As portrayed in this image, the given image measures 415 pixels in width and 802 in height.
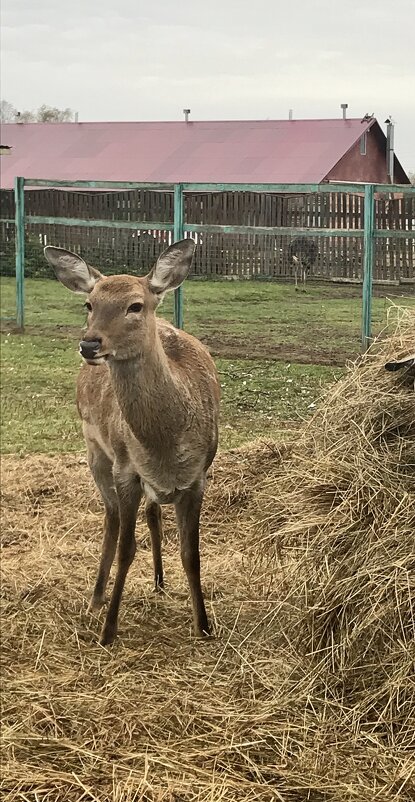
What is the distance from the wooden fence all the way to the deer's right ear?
3335mm

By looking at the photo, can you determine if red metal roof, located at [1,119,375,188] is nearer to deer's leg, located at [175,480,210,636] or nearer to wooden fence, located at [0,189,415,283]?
wooden fence, located at [0,189,415,283]

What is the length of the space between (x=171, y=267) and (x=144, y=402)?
21.0 inches

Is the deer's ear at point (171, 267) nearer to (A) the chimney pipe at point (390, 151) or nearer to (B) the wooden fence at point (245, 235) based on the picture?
(B) the wooden fence at point (245, 235)

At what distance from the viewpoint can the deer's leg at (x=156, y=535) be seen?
510cm

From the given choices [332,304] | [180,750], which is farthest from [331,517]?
[332,304]

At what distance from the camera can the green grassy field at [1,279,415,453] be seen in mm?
7723

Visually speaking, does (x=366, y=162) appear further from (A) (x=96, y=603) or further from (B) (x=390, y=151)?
(A) (x=96, y=603)

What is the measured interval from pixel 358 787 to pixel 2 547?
10.2 feet

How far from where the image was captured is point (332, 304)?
27.8 feet

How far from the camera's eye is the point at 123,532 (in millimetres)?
4617

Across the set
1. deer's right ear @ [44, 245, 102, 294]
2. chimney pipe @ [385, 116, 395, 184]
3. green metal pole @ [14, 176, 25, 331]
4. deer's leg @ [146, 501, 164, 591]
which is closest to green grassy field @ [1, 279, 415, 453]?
green metal pole @ [14, 176, 25, 331]

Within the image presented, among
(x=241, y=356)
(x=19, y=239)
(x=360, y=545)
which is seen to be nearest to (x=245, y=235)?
(x=241, y=356)

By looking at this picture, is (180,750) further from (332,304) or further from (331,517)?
(332,304)

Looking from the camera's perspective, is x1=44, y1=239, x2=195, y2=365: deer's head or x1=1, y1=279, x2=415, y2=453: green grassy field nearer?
x1=44, y1=239, x2=195, y2=365: deer's head
